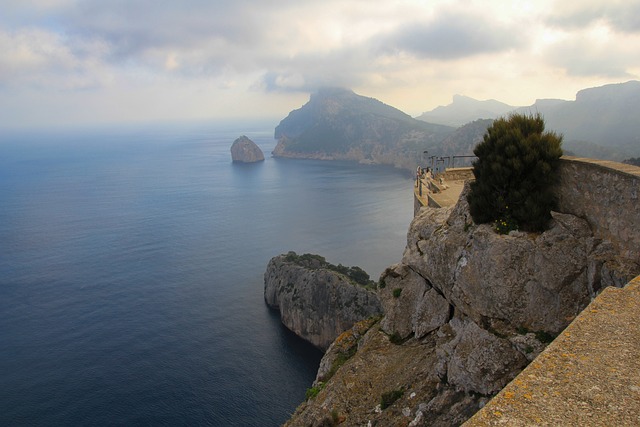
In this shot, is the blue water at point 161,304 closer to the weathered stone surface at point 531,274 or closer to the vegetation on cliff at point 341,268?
the vegetation on cliff at point 341,268

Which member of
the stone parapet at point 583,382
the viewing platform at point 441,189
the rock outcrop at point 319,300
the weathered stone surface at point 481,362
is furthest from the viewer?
the rock outcrop at point 319,300

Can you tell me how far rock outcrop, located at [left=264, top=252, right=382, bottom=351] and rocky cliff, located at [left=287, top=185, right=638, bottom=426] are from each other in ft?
168

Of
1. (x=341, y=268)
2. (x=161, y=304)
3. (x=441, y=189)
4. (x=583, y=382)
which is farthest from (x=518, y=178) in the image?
(x=161, y=304)

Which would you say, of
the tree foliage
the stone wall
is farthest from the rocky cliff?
the tree foliage

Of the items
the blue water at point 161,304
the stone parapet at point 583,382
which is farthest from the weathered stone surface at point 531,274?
the blue water at point 161,304

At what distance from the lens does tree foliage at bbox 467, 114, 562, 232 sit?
548 inches

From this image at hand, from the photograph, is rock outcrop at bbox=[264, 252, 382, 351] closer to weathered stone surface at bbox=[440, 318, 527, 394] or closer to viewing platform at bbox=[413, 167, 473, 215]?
viewing platform at bbox=[413, 167, 473, 215]

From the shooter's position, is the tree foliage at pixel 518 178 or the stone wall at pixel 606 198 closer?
the stone wall at pixel 606 198

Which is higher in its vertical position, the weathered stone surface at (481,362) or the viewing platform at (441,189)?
the viewing platform at (441,189)

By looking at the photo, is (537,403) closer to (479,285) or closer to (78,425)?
(479,285)

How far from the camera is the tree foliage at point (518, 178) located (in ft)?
45.7

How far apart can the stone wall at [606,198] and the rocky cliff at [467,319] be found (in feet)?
1.24

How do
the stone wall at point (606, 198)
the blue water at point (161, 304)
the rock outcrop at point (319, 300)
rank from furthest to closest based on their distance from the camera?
the rock outcrop at point (319, 300) < the blue water at point (161, 304) < the stone wall at point (606, 198)

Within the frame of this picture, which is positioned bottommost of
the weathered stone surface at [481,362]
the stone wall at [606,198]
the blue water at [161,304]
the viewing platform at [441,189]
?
the blue water at [161,304]
